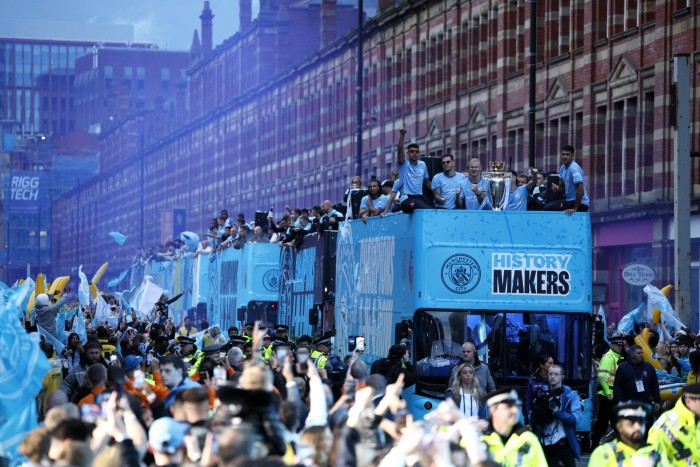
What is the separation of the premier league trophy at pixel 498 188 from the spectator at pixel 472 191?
86 millimetres

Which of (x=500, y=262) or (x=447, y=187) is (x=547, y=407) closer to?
(x=500, y=262)

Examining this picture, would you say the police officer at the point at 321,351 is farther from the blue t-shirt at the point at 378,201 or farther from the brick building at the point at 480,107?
the brick building at the point at 480,107

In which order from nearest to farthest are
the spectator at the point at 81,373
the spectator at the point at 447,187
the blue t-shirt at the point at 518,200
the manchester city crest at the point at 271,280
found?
1. the spectator at the point at 81,373
2. the spectator at the point at 447,187
3. the blue t-shirt at the point at 518,200
4. the manchester city crest at the point at 271,280

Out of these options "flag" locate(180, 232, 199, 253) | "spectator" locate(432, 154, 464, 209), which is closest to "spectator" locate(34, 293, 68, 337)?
"spectator" locate(432, 154, 464, 209)

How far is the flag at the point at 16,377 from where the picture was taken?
14297 millimetres

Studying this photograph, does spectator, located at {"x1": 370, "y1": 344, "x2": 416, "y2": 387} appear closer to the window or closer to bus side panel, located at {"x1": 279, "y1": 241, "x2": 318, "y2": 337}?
the window

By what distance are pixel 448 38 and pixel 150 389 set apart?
159ft

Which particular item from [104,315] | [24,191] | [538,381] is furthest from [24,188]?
[538,381]

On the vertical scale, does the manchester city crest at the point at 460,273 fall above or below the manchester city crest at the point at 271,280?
below

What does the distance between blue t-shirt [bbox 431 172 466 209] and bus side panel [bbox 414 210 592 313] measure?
151 cm

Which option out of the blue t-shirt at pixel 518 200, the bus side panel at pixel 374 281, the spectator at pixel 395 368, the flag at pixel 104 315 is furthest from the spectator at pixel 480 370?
the flag at pixel 104 315

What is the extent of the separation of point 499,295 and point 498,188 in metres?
2.55

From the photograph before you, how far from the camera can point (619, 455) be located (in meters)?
11.6

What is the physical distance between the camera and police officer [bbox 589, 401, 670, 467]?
11.5m
